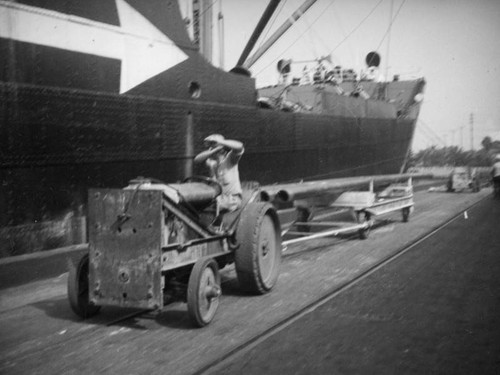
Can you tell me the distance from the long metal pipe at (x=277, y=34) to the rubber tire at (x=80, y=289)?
28.5ft

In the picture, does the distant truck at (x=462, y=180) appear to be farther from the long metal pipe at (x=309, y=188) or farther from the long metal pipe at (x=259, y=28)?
the long metal pipe at (x=259, y=28)

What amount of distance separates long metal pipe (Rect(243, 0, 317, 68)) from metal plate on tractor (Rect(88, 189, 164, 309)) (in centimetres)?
871

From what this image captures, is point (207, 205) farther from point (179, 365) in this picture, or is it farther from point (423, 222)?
point (423, 222)

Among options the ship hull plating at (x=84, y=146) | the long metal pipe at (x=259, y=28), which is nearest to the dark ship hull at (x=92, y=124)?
the ship hull plating at (x=84, y=146)

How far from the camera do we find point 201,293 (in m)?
4.14

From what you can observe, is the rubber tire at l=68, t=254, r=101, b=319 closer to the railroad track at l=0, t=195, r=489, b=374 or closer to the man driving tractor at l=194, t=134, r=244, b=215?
the railroad track at l=0, t=195, r=489, b=374

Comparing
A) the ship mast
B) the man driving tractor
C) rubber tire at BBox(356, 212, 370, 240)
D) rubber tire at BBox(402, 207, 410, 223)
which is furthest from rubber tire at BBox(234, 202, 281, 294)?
rubber tire at BBox(402, 207, 410, 223)

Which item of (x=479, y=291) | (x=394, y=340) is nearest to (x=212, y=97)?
(x=479, y=291)

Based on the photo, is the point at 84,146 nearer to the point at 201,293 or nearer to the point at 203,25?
the point at 201,293

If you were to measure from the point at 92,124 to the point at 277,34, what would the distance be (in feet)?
23.1

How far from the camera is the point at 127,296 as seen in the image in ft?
13.0

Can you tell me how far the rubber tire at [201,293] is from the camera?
4031mm

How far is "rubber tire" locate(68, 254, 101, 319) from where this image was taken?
13.9 feet

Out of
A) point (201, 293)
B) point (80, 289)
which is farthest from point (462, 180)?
point (80, 289)
